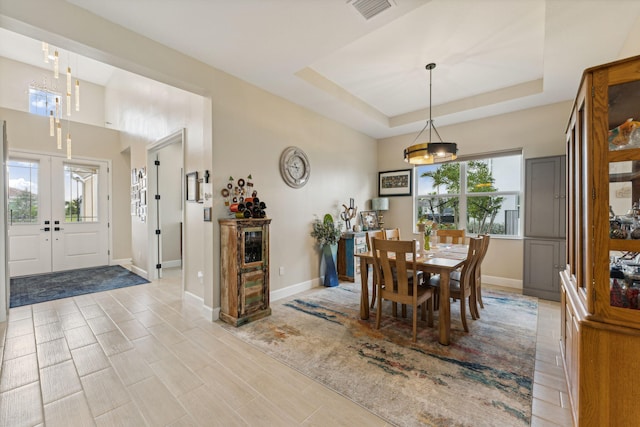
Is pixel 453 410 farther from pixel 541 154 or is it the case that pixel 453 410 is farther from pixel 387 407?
pixel 541 154

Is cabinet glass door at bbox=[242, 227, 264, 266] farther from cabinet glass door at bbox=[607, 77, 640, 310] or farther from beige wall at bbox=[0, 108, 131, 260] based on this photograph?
beige wall at bbox=[0, 108, 131, 260]

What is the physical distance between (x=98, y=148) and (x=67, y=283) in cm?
319

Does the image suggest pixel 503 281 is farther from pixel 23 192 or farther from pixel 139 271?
pixel 23 192

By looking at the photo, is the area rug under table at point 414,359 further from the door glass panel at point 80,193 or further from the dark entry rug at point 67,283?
the door glass panel at point 80,193

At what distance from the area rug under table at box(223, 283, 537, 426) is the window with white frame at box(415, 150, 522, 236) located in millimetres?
1698

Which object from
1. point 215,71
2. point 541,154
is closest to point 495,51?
point 541,154

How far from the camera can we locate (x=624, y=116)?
140 centimetres

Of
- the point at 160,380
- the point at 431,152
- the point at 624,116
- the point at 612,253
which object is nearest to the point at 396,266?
the point at 431,152

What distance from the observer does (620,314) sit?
4.48 feet

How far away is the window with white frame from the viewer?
468 cm

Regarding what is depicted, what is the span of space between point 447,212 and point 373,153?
208cm

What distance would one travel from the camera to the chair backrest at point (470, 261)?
9.46 feet

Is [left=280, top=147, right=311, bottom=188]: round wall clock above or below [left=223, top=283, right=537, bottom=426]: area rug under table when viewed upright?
above

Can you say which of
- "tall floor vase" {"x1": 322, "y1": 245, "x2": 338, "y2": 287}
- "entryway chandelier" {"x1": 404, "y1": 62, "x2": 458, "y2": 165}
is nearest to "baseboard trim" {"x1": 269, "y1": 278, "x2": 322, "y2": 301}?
"tall floor vase" {"x1": 322, "y1": 245, "x2": 338, "y2": 287}
